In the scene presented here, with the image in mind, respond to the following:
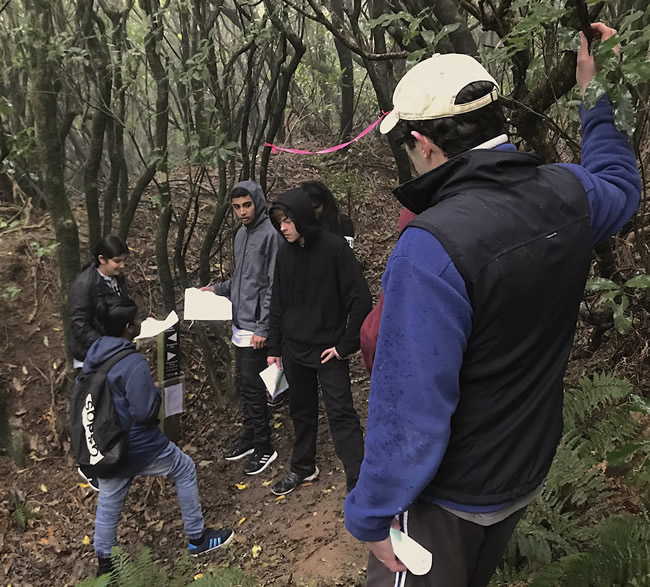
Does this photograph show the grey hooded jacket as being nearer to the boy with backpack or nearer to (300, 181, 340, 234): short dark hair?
(300, 181, 340, 234): short dark hair

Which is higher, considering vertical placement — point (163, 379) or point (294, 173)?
point (294, 173)

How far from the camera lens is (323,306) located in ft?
11.7

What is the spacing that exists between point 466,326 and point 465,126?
0.55m

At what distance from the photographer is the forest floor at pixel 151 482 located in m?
3.53

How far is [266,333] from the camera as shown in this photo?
4.09 meters

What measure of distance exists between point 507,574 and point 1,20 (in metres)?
7.99

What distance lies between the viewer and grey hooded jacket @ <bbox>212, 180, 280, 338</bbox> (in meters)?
4.08

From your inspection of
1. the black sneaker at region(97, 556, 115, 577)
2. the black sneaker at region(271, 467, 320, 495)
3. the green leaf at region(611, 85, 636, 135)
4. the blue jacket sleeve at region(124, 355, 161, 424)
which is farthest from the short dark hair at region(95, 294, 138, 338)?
the green leaf at region(611, 85, 636, 135)

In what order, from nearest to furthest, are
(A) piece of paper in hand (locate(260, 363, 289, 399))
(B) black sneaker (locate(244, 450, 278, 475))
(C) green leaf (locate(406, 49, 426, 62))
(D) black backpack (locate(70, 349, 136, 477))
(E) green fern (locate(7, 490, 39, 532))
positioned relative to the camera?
1. (C) green leaf (locate(406, 49, 426, 62))
2. (D) black backpack (locate(70, 349, 136, 477))
3. (A) piece of paper in hand (locate(260, 363, 289, 399))
4. (E) green fern (locate(7, 490, 39, 532))
5. (B) black sneaker (locate(244, 450, 278, 475))

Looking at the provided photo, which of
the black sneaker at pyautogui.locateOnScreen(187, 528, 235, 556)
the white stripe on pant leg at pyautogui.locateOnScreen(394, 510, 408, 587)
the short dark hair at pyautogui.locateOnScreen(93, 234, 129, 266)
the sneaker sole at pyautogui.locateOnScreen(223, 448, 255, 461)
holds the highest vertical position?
the short dark hair at pyautogui.locateOnScreen(93, 234, 129, 266)

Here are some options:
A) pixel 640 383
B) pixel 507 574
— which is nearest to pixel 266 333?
pixel 507 574

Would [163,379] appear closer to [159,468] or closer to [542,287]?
[159,468]

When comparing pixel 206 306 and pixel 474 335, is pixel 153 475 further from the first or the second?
pixel 474 335

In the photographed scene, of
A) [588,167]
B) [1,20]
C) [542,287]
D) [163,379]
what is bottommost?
[163,379]
